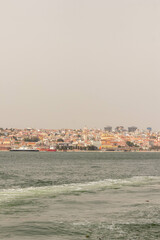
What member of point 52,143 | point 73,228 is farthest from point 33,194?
point 52,143

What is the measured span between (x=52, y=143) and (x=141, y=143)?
45.9m

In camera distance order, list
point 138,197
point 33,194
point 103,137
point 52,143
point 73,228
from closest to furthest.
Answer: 1. point 73,228
2. point 138,197
3. point 33,194
4. point 52,143
5. point 103,137

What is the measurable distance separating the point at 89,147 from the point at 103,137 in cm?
1284

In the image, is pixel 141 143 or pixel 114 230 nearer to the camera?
pixel 114 230

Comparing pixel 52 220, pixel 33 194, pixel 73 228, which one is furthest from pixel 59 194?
pixel 73 228

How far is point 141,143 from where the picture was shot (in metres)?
200

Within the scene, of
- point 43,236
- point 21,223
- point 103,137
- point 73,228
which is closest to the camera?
point 43,236

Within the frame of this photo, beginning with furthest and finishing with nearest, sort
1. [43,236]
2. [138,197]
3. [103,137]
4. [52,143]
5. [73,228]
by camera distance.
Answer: [103,137], [52,143], [138,197], [73,228], [43,236]

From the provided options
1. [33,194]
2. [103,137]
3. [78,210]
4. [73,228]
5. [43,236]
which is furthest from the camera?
[103,137]

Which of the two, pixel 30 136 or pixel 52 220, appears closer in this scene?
pixel 52 220

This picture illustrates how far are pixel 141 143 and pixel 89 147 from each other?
92.4 feet

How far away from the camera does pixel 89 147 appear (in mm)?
190000

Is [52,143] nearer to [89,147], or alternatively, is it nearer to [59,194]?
[89,147]

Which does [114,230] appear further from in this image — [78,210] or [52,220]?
[78,210]
